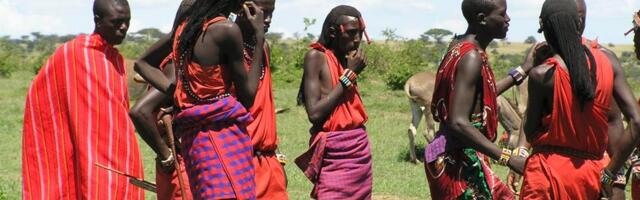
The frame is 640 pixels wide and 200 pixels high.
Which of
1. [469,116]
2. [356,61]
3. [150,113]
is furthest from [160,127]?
[469,116]

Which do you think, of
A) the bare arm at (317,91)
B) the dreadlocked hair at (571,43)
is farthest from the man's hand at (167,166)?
the dreadlocked hair at (571,43)

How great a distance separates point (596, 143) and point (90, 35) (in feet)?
8.38

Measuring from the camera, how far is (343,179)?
6113 mm

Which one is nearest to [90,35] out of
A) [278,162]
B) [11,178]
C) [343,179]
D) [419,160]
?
[278,162]

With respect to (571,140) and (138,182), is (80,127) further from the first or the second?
(571,140)

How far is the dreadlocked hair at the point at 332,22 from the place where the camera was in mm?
6168

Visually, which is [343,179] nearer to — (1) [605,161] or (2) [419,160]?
(1) [605,161]

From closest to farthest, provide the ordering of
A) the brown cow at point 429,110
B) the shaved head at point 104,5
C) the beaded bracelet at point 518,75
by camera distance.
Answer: the shaved head at point 104,5, the beaded bracelet at point 518,75, the brown cow at point 429,110

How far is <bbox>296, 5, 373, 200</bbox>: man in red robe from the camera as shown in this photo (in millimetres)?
6016

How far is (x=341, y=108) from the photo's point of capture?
6062mm

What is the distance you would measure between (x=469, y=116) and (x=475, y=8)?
1.61 ft

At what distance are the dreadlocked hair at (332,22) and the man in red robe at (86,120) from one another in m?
1.04

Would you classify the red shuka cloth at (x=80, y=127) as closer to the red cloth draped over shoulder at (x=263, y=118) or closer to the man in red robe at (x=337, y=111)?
the red cloth draped over shoulder at (x=263, y=118)

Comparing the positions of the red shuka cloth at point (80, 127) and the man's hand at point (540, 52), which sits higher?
the man's hand at point (540, 52)
